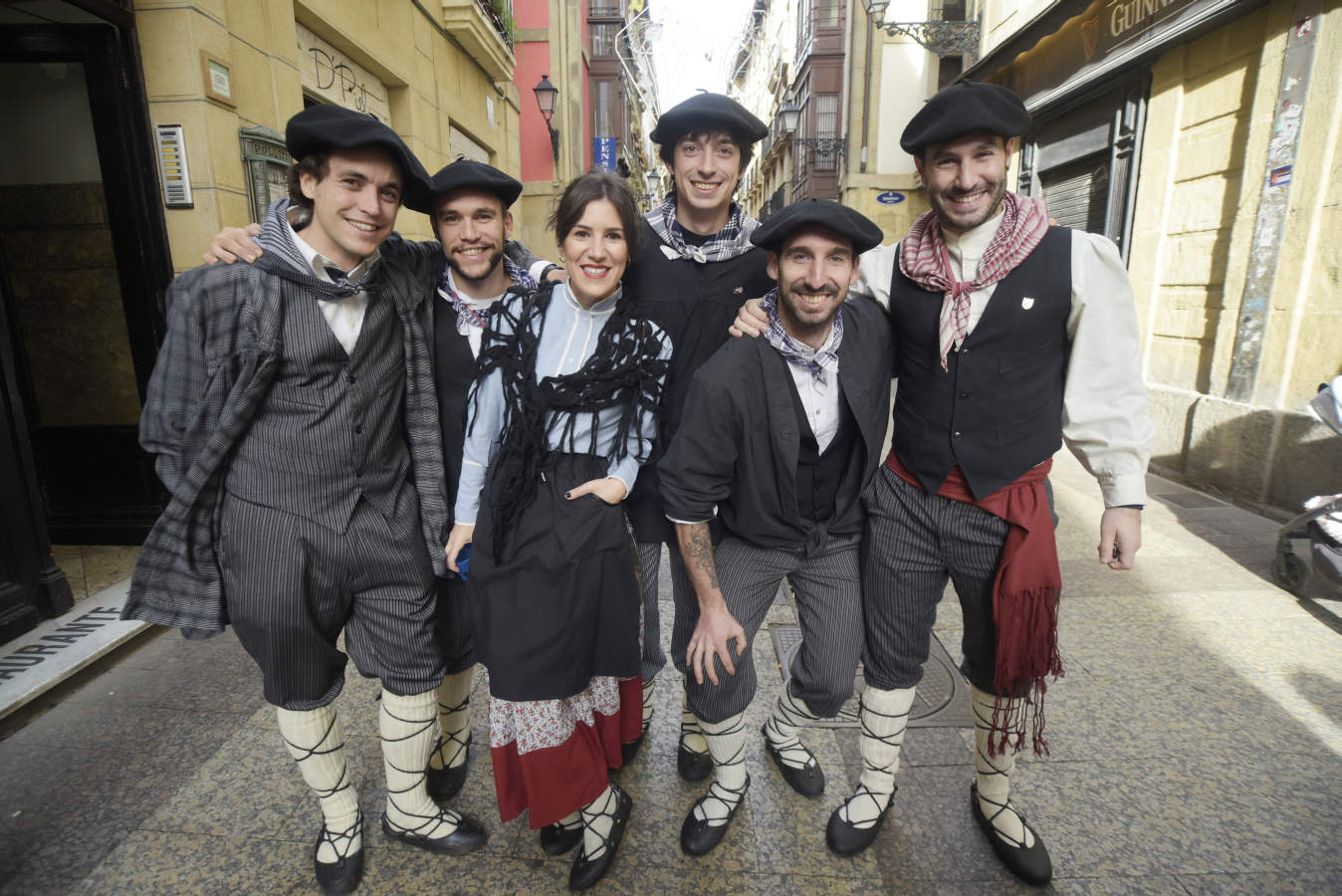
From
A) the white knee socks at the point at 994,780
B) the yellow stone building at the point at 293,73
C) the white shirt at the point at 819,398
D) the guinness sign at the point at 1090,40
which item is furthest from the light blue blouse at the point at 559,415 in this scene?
the guinness sign at the point at 1090,40

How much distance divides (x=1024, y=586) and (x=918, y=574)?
31 centimetres

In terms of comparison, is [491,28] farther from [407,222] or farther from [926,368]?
[926,368]

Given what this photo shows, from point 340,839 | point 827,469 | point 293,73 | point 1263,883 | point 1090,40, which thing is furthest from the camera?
point 1090,40

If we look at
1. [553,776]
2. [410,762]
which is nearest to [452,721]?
[410,762]

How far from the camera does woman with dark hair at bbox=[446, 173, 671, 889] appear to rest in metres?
1.92

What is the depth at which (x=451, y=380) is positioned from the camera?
224 cm

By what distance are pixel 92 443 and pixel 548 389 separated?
168 inches

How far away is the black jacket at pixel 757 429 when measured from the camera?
204 centimetres

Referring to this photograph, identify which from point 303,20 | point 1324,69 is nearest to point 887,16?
point 1324,69

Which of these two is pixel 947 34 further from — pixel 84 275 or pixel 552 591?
pixel 552 591

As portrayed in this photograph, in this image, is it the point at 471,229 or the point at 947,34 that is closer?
the point at 471,229

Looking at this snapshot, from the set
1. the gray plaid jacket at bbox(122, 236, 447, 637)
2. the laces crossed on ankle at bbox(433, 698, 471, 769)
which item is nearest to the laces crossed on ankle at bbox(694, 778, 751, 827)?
the laces crossed on ankle at bbox(433, 698, 471, 769)

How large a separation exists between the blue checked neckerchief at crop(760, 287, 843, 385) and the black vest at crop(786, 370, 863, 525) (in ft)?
0.34

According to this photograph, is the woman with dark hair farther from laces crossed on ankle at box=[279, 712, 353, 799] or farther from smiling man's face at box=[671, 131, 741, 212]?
laces crossed on ankle at box=[279, 712, 353, 799]
